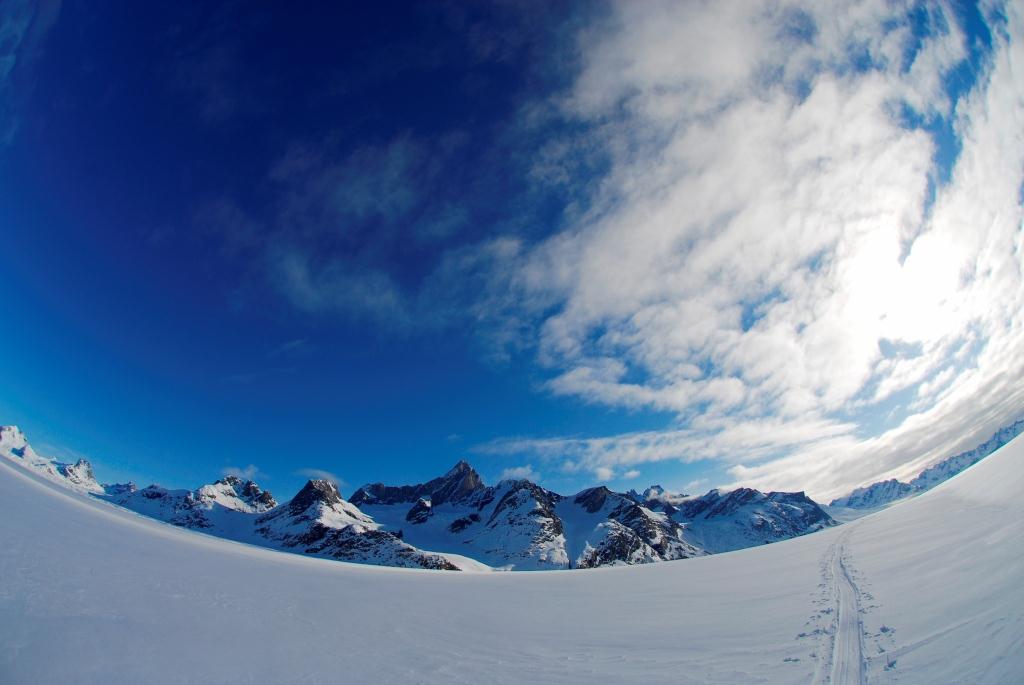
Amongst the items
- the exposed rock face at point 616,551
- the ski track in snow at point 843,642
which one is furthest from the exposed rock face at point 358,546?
the ski track in snow at point 843,642

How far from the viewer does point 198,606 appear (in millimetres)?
13523

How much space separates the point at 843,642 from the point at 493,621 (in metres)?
11.3

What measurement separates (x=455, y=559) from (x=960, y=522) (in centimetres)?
15168

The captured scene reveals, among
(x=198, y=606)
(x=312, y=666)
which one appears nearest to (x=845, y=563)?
(x=312, y=666)

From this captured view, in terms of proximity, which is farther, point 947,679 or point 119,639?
point 119,639

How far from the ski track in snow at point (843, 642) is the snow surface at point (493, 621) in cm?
6

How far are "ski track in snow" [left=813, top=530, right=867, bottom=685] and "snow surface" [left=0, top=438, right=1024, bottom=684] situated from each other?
62 mm

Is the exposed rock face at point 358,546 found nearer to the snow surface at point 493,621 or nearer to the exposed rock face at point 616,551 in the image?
the exposed rock face at point 616,551

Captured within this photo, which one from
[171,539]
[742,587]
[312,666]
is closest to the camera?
[312,666]

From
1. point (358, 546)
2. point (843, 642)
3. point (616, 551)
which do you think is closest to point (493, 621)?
point (843, 642)

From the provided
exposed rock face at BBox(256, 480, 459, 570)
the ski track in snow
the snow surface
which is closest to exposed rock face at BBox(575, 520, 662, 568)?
exposed rock face at BBox(256, 480, 459, 570)

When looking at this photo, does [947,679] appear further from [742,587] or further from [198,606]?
[198,606]

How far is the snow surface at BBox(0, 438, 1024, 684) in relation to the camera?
907 cm

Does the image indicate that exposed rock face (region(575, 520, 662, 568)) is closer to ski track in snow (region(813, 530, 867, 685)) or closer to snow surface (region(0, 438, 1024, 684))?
snow surface (region(0, 438, 1024, 684))
